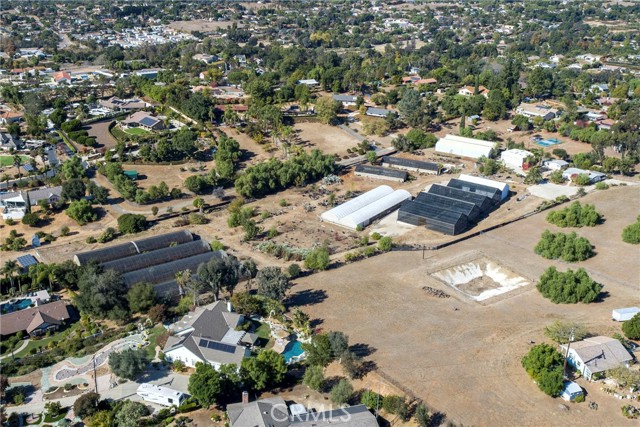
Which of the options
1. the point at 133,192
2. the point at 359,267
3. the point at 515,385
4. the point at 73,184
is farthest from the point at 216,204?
the point at 515,385

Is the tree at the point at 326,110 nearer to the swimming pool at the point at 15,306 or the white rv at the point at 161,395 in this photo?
the swimming pool at the point at 15,306

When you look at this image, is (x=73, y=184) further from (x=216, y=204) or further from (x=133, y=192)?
(x=216, y=204)

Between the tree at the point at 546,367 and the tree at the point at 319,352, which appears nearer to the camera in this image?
the tree at the point at 546,367

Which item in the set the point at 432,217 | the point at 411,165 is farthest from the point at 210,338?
the point at 411,165

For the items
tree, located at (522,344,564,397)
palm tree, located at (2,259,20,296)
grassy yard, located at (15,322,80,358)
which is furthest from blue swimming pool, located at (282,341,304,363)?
palm tree, located at (2,259,20,296)

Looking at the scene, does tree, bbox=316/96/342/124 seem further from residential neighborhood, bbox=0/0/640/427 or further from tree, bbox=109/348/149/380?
tree, bbox=109/348/149/380

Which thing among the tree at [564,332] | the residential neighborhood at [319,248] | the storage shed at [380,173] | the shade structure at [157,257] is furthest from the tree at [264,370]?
the storage shed at [380,173]
